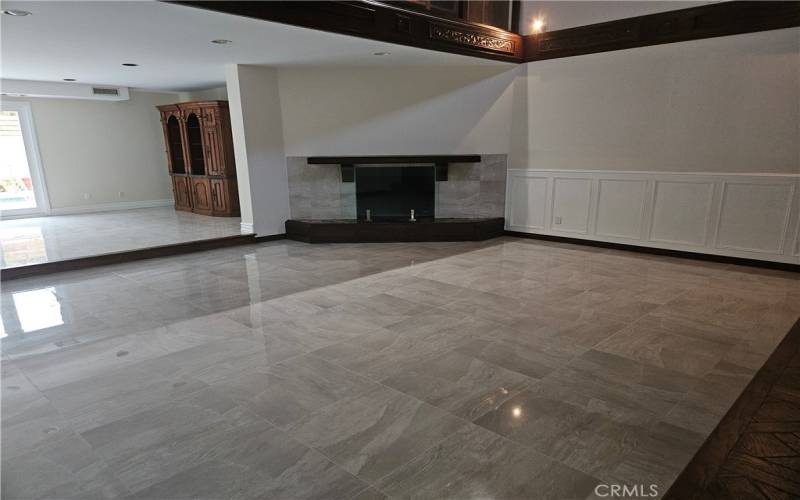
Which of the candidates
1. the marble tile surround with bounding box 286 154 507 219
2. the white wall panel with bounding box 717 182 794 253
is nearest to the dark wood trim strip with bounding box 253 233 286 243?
the marble tile surround with bounding box 286 154 507 219

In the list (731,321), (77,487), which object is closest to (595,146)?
(731,321)

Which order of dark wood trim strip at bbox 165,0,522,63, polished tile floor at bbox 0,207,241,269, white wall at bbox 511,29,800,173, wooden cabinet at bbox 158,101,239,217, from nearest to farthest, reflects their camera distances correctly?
dark wood trim strip at bbox 165,0,522,63, white wall at bbox 511,29,800,173, polished tile floor at bbox 0,207,241,269, wooden cabinet at bbox 158,101,239,217

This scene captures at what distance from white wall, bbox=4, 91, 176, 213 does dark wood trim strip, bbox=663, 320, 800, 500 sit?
10.8 m

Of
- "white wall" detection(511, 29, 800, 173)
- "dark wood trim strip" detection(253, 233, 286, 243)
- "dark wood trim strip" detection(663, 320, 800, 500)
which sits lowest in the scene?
"dark wood trim strip" detection(663, 320, 800, 500)

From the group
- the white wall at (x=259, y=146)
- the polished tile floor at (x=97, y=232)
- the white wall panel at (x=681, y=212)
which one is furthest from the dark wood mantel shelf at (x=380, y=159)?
the white wall panel at (x=681, y=212)

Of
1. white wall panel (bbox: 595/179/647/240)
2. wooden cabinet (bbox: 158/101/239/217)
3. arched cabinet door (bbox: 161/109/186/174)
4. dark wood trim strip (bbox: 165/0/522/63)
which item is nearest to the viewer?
dark wood trim strip (bbox: 165/0/522/63)

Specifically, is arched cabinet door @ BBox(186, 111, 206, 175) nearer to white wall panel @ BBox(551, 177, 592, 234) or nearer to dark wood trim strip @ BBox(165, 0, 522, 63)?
dark wood trim strip @ BBox(165, 0, 522, 63)

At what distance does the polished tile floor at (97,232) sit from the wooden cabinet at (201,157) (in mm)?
320

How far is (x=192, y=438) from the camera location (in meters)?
2.25

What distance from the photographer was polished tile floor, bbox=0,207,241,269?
578 centimetres

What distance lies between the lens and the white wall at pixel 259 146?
248 inches

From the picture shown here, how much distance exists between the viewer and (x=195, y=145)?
8930 mm

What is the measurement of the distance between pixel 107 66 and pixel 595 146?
6.83 m

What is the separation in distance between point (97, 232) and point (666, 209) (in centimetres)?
824
